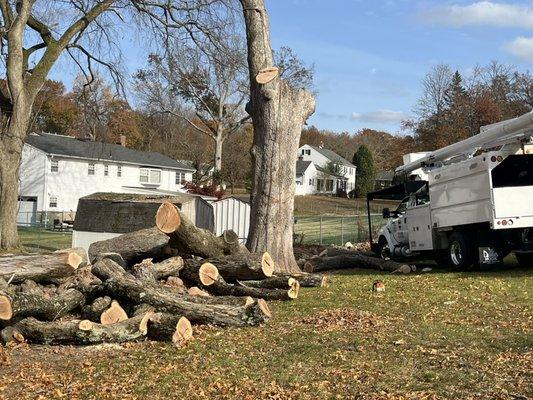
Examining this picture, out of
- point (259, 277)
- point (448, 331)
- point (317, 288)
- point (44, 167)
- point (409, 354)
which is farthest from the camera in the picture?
point (44, 167)

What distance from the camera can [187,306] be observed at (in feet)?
28.0

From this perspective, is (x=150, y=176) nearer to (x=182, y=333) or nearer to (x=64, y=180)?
(x=64, y=180)

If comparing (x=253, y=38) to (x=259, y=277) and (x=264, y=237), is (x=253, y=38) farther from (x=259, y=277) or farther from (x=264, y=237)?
(x=259, y=277)

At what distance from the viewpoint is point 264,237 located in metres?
13.6

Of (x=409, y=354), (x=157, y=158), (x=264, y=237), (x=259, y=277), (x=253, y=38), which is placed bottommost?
(x=409, y=354)

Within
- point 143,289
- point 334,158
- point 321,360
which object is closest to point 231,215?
point 143,289

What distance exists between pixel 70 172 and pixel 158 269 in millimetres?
43906

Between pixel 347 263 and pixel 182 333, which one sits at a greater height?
pixel 347 263

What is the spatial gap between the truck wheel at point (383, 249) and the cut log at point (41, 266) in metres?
11.4

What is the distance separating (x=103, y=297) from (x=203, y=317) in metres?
1.62

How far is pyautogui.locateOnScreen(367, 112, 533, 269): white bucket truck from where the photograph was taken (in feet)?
45.1

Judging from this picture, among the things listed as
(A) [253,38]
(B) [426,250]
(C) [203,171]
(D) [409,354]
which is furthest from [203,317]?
(C) [203,171]

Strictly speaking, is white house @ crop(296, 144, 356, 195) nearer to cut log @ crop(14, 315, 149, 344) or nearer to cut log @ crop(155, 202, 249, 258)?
cut log @ crop(155, 202, 249, 258)

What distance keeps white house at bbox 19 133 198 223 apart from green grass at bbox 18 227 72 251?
387 inches
